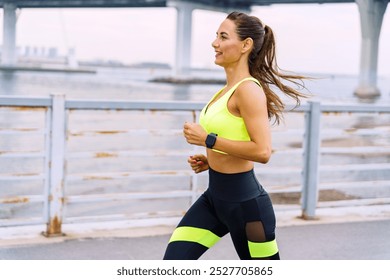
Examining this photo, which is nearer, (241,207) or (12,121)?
(241,207)

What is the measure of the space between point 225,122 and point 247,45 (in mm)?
354

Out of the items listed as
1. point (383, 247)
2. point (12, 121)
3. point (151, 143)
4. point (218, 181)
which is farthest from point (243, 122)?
point (12, 121)

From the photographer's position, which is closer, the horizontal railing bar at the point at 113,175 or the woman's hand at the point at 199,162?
the woman's hand at the point at 199,162

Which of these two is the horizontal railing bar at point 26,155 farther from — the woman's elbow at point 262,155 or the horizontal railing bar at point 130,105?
the woman's elbow at point 262,155

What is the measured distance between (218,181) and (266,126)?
1.24 feet

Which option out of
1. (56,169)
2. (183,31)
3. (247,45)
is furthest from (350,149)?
(183,31)

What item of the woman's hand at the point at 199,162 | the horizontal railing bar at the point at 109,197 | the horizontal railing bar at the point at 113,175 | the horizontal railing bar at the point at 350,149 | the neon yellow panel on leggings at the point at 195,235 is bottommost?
the horizontal railing bar at the point at 109,197

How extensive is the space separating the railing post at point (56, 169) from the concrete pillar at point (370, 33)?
181ft

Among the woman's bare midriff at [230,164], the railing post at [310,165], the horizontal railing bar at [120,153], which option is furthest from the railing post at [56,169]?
the woman's bare midriff at [230,164]

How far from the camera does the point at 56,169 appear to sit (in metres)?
5.45

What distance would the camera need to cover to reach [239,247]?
3.06m

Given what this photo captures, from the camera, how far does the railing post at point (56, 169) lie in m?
5.40

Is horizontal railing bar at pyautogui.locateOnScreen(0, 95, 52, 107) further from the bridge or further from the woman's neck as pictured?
the bridge

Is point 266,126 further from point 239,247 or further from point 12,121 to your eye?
point 12,121
